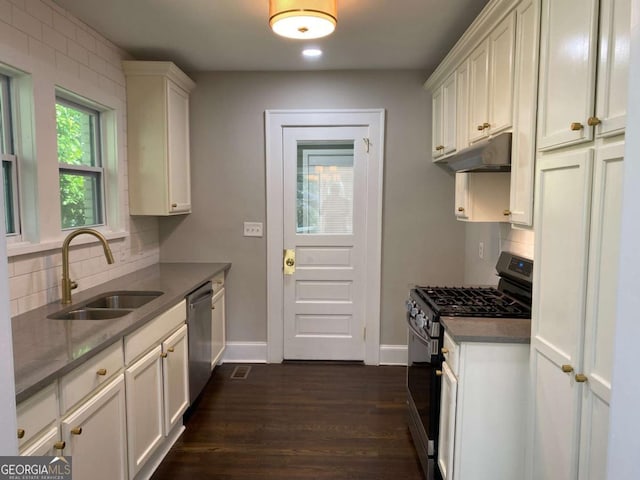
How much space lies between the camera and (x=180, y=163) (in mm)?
3584

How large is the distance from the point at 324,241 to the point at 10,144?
7.73ft

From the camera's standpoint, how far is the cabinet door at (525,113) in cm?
186

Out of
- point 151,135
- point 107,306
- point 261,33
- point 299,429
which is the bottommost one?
point 299,429

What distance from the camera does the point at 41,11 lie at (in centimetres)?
233

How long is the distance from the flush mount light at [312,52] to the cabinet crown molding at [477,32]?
89cm

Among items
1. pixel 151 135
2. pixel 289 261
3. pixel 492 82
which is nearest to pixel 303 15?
pixel 492 82

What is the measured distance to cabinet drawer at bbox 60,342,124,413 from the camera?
156 cm

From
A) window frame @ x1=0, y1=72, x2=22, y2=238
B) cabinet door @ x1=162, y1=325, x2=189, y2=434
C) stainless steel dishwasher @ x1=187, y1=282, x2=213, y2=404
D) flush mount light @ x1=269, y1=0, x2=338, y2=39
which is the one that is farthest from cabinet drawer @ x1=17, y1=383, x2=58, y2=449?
flush mount light @ x1=269, y1=0, x2=338, y2=39

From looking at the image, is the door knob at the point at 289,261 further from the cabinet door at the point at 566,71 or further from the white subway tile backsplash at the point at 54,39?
the cabinet door at the point at 566,71

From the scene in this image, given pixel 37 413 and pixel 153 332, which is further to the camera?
pixel 153 332

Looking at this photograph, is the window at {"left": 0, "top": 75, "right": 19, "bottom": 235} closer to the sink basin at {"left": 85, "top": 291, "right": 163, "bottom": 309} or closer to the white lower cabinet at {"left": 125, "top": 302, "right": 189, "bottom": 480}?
the sink basin at {"left": 85, "top": 291, "right": 163, "bottom": 309}

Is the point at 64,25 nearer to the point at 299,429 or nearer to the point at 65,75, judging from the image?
the point at 65,75

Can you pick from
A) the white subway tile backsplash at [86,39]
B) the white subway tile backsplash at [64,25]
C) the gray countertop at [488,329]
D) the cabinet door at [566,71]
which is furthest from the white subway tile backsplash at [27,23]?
the gray countertop at [488,329]

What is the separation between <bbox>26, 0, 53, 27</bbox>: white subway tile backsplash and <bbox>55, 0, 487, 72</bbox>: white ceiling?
11cm
